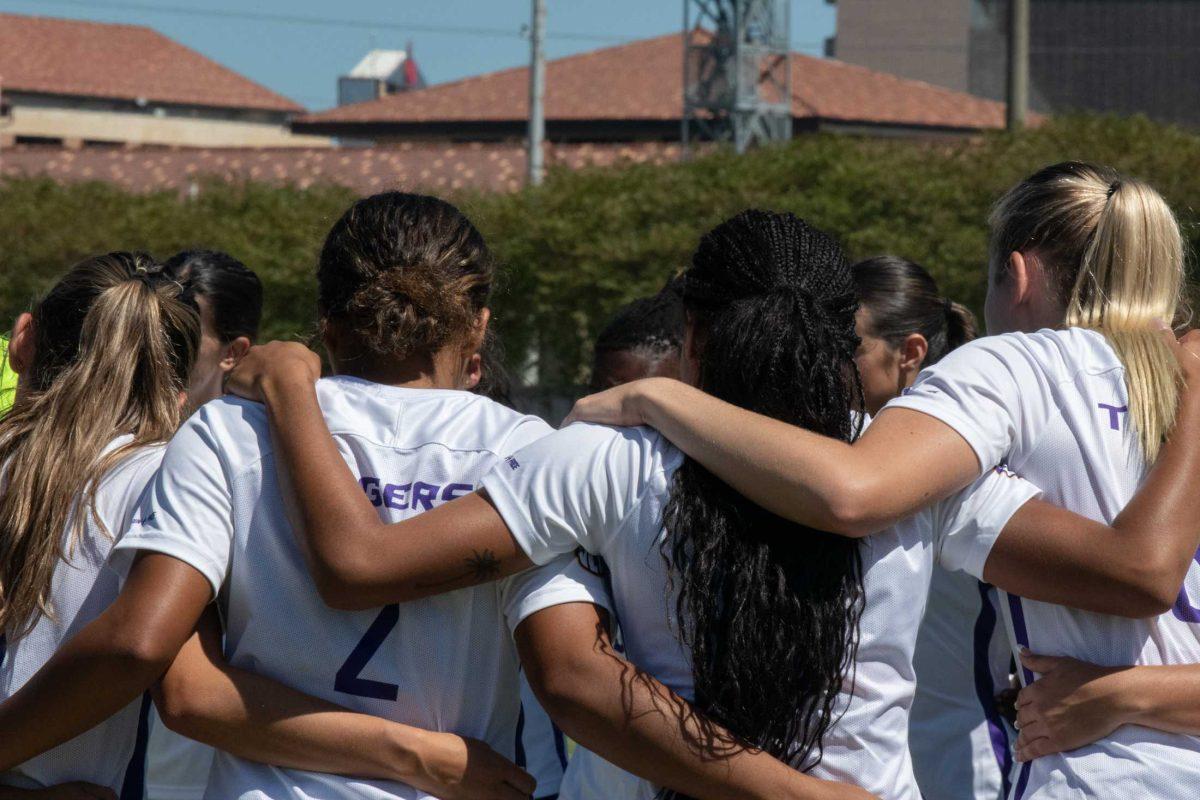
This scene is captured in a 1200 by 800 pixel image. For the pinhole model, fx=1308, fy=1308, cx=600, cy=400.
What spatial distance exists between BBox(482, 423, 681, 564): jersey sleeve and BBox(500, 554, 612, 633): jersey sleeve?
0.02 metres

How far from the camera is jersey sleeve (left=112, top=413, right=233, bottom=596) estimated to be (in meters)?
1.93

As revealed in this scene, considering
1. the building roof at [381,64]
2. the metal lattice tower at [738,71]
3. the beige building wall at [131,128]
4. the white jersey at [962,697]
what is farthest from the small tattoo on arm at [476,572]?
the building roof at [381,64]

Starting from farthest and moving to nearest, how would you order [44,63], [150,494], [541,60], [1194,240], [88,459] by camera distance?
1. [44,63]
2. [541,60]
3. [1194,240]
4. [88,459]
5. [150,494]

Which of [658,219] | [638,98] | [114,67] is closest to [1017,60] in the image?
[658,219]

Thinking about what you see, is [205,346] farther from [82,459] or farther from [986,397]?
[986,397]

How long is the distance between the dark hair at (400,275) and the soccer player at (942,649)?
4.44 feet

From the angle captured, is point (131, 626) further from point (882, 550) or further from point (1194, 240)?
point (1194, 240)

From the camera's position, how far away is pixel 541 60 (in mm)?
21297

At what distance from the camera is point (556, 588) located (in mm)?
1840

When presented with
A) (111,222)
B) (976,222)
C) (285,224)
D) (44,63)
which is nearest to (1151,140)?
(976,222)

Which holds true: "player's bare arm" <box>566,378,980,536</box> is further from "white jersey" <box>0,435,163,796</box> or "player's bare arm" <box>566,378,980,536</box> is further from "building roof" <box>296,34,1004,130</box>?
"building roof" <box>296,34,1004,130</box>

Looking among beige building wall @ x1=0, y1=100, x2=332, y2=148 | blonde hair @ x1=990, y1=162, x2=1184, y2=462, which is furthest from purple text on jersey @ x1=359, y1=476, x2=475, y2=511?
beige building wall @ x1=0, y1=100, x2=332, y2=148

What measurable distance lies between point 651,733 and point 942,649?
1.74m

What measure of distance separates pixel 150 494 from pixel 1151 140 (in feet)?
29.7
